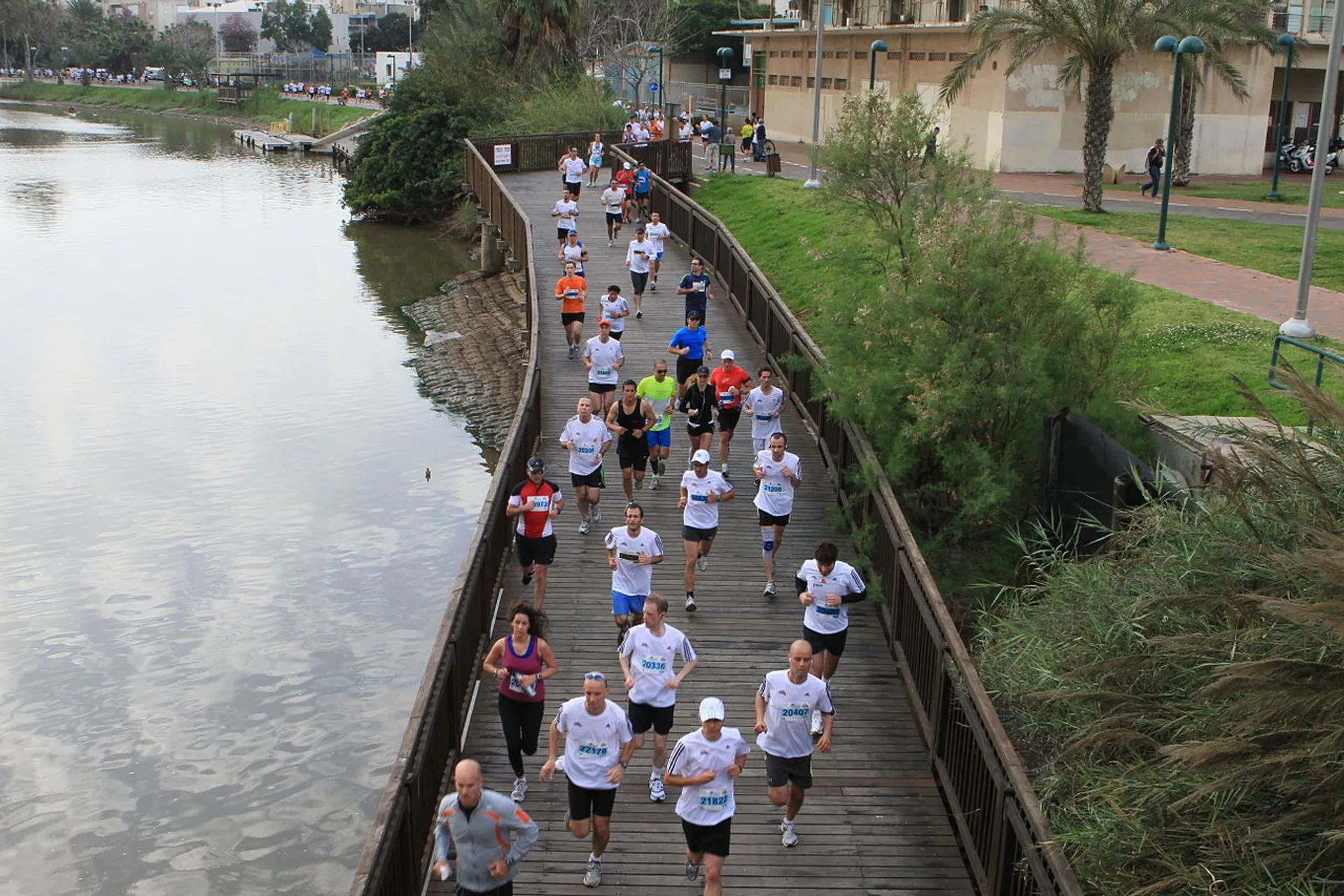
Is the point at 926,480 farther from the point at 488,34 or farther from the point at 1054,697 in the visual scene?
the point at 488,34

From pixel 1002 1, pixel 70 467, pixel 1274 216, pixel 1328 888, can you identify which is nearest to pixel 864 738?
pixel 1328 888

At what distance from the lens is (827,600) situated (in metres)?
10.9

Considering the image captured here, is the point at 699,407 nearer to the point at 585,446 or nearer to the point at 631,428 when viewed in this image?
the point at 631,428

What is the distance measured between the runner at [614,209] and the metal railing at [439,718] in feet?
47.8

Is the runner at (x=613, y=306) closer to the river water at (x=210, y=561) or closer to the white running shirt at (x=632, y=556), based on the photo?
the river water at (x=210, y=561)

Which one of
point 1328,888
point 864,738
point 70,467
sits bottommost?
point 70,467

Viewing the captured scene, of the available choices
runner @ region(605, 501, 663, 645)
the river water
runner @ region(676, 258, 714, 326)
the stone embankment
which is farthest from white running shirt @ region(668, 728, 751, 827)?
the stone embankment

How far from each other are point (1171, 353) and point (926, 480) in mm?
4930

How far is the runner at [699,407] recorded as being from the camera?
15914mm

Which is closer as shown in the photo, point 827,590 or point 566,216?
point 827,590

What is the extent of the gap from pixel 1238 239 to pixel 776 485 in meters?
16.9

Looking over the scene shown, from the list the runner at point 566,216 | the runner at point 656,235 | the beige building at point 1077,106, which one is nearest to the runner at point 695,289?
the runner at point 656,235

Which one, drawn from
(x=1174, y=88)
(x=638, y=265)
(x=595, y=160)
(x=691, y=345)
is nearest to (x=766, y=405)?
(x=691, y=345)

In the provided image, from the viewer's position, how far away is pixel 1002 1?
40219 millimetres
